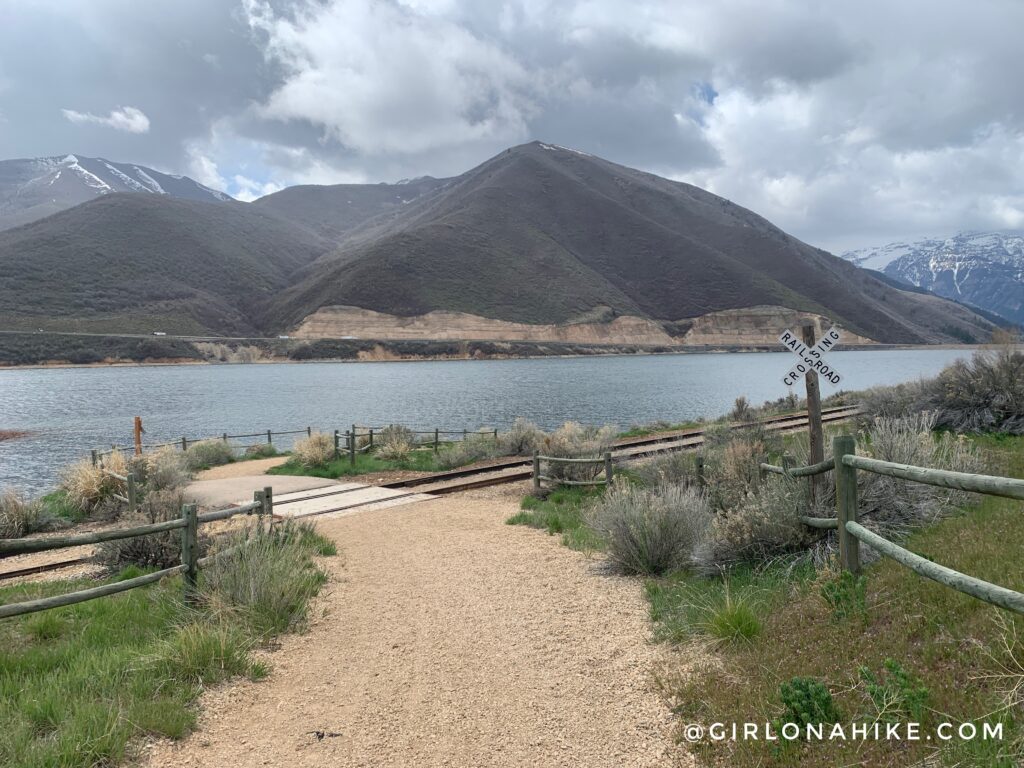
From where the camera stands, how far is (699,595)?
5.20 meters

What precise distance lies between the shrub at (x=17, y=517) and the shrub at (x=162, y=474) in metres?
1.83

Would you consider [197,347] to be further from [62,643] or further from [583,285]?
[62,643]

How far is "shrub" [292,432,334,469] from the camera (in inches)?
696

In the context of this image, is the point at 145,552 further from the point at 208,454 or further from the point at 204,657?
the point at 208,454

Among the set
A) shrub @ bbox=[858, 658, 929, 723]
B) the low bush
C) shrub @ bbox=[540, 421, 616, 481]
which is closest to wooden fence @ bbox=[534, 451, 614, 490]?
shrub @ bbox=[540, 421, 616, 481]

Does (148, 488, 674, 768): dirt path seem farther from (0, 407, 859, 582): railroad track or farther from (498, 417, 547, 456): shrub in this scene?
(498, 417, 547, 456): shrub

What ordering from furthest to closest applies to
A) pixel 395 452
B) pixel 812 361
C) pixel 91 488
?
pixel 395 452 < pixel 91 488 < pixel 812 361

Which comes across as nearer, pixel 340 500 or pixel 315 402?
pixel 340 500

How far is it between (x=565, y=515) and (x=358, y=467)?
28.4ft

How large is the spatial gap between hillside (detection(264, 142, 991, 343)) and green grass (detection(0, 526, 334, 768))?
109m

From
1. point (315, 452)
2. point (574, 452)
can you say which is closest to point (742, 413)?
point (574, 452)

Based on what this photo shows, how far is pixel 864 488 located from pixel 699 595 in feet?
6.10

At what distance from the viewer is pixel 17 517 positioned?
11.3m

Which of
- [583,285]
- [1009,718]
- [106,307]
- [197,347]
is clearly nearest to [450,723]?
[1009,718]
